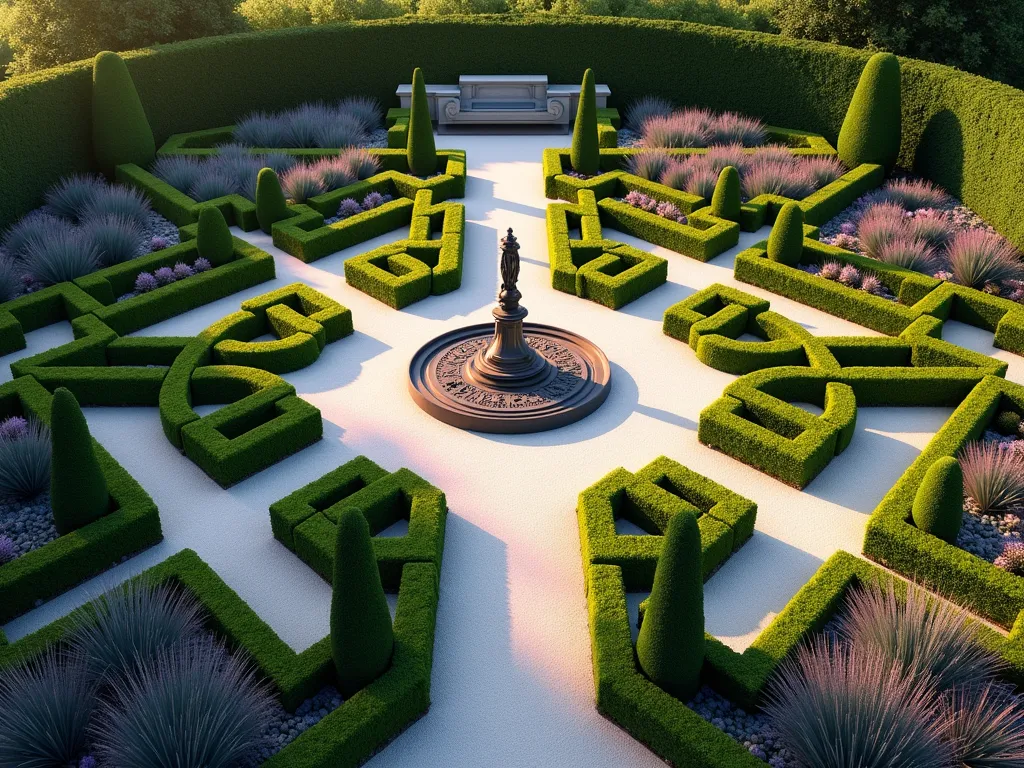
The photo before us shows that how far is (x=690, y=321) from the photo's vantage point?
16438 millimetres

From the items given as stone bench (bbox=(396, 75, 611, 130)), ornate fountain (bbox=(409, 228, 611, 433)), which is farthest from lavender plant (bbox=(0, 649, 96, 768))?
stone bench (bbox=(396, 75, 611, 130))

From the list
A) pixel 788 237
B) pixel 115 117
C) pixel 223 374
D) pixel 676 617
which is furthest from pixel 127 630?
pixel 115 117

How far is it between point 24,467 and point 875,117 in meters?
21.2

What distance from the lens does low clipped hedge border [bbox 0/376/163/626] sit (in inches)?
425

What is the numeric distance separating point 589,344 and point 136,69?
1707 cm

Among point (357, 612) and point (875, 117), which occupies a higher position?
point (875, 117)

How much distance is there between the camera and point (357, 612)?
8891mm

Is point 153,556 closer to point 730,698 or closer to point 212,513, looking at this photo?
point 212,513

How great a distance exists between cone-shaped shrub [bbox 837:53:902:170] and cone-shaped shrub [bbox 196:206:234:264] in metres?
16.3

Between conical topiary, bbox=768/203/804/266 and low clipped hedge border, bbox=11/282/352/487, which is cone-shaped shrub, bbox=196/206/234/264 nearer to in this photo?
low clipped hedge border, bbox=11/282/352/487

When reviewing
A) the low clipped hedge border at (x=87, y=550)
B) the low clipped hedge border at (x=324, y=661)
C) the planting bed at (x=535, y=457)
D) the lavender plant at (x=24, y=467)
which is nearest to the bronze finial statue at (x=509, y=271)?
the planting bed at (x=535, y=457)

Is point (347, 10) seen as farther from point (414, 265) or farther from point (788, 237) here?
point (788, 237)

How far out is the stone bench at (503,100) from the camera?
28141 mm

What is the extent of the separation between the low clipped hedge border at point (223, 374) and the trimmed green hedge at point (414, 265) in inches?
52.1
